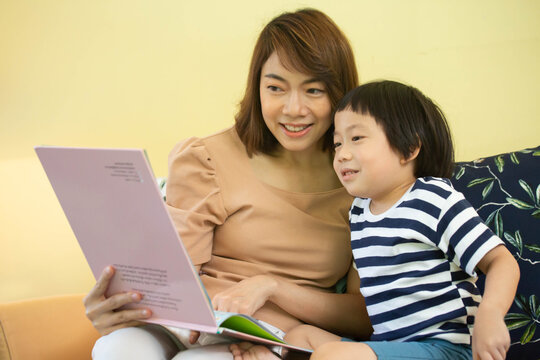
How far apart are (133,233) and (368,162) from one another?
492mm

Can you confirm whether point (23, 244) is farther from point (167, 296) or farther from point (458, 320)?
point (458, 320)

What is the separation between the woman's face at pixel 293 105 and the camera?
123 cm

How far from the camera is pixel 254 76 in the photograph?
1335mm

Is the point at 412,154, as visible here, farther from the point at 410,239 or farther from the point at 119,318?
the point at 119,318

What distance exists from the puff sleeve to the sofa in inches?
20.6

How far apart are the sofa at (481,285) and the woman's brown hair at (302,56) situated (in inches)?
16.3

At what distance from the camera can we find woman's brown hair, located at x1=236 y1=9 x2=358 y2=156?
1218mm

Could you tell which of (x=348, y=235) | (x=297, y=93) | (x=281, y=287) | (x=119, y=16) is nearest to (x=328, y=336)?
(x=281, y=287)

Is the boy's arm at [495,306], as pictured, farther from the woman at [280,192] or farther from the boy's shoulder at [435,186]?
the woman at [280,192]

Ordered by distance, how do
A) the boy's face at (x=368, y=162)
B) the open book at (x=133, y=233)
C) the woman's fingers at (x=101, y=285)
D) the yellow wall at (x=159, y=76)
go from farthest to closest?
the yellow wall at (x=159, y=76)
the boy's face at (x=368, y=162)
the woman's fingers at (x=101, y=285)
the open book at (x=133, y=233)

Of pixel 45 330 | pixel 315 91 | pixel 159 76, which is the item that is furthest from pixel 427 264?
pixel 159 76

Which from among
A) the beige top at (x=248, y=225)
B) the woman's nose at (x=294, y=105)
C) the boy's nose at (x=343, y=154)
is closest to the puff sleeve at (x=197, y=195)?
the beige top at (x=248, y=225)

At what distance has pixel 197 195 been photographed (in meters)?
1.28

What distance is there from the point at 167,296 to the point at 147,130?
4.16ft
